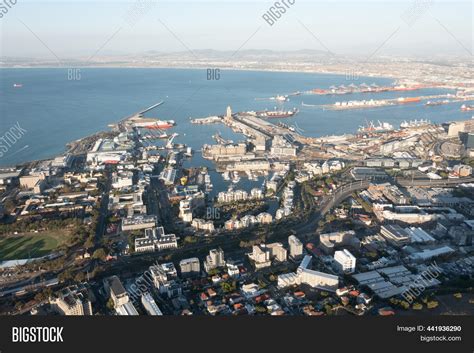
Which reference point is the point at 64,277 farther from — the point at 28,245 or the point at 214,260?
the point at 214,260

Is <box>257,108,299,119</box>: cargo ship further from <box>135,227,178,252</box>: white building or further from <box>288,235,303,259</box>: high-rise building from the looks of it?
<box>288,235,303,259</box>: high-rise building

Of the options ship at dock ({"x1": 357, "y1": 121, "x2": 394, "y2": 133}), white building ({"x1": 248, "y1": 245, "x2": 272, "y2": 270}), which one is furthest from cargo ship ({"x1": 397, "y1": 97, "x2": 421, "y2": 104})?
white building ({"x1": 248, "y1": 245, "x2": 272, "y2": 270})

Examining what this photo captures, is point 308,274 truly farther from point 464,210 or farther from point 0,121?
point 0,121

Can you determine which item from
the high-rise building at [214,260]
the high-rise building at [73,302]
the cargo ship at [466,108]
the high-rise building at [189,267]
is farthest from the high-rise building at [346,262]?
the cargo ship at [466,108]

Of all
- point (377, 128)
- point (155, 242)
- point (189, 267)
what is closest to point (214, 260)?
point (189, 267)

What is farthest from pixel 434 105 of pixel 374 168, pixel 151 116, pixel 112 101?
pixel 112 101

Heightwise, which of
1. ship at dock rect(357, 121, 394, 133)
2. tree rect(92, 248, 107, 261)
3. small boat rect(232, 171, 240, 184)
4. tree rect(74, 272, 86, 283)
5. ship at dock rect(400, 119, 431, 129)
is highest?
ship at dock rect(400, 119, 431, 129)

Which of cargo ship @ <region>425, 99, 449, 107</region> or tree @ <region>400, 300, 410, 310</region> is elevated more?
cargo ship @ <region>425, 99, 449, 107</region>

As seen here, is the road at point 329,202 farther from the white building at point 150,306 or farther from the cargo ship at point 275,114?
the cargo ship at point 275,114
